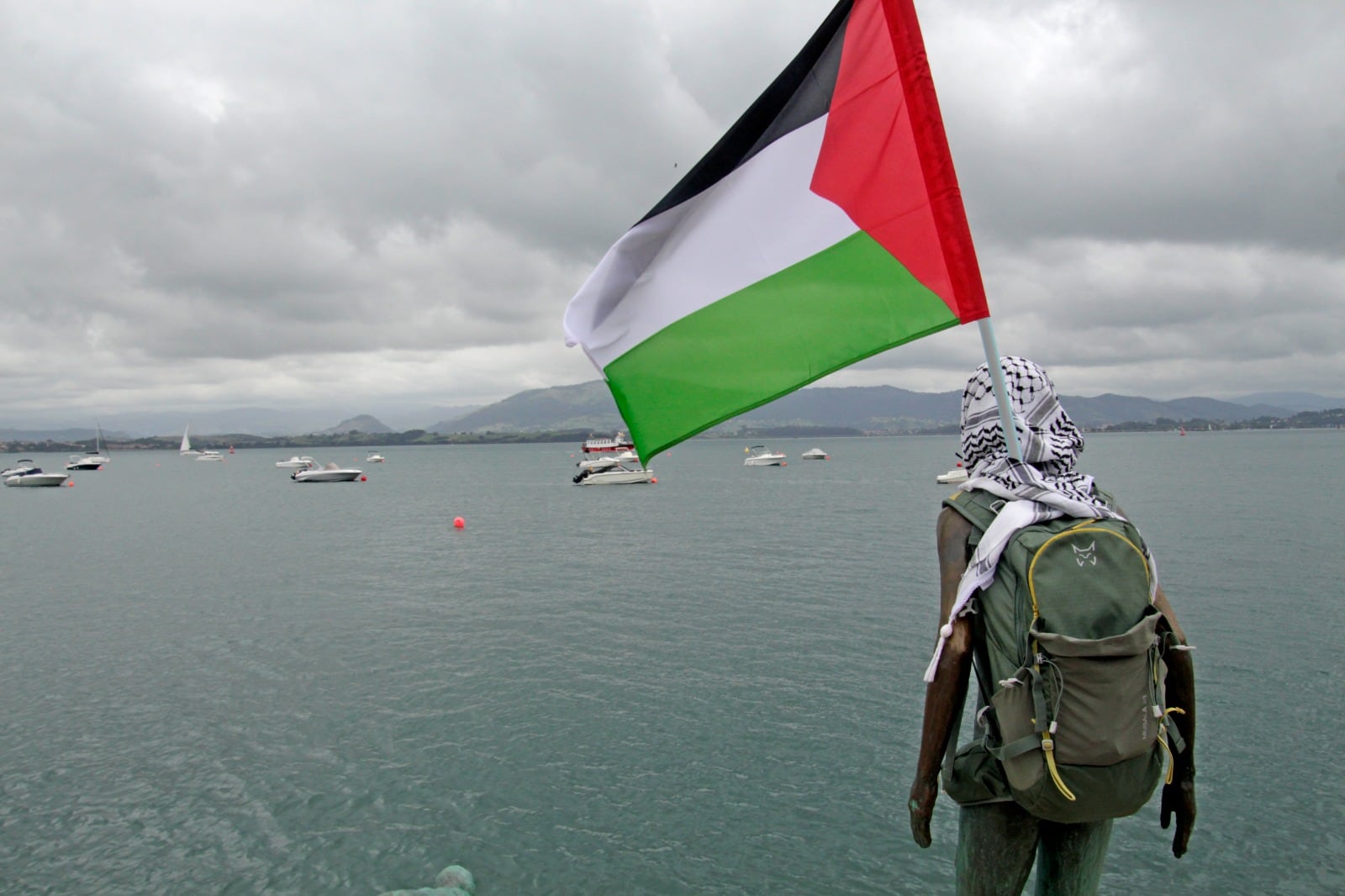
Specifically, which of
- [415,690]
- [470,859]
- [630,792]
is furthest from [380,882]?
[415,690]

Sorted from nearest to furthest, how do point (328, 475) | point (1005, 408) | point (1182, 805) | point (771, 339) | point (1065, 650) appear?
point (1065, 650)
point (1005, 408)
point (1182, 805)
point (771, 339)
point (328, 475)

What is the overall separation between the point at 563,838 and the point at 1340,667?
13827mm

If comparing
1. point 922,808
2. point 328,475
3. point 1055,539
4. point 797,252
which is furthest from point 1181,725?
point 328,475

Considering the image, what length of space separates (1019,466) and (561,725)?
10173mm

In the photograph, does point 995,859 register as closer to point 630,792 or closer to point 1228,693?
point 630,792

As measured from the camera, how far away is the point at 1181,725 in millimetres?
3367

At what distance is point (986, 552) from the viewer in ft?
9.96

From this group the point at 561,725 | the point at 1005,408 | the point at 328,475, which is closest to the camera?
the point at 1005,408

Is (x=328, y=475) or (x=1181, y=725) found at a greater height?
(x=1181, y=725)

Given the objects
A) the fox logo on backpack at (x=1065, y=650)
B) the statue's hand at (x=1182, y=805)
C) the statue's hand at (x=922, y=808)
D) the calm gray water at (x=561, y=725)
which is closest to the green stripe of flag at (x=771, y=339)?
the fox logo on backpack at (x=1065, y=650)

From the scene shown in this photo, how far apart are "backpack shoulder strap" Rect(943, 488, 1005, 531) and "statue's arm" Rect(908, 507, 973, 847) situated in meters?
0.04

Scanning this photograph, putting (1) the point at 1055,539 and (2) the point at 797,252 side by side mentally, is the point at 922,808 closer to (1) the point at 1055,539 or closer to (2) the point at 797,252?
(1) the point at 1055,539

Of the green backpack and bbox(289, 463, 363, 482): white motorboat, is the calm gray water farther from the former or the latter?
bbox(289, 463, 363, 482): white motorboat

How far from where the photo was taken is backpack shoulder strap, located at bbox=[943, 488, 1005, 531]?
3.21m
